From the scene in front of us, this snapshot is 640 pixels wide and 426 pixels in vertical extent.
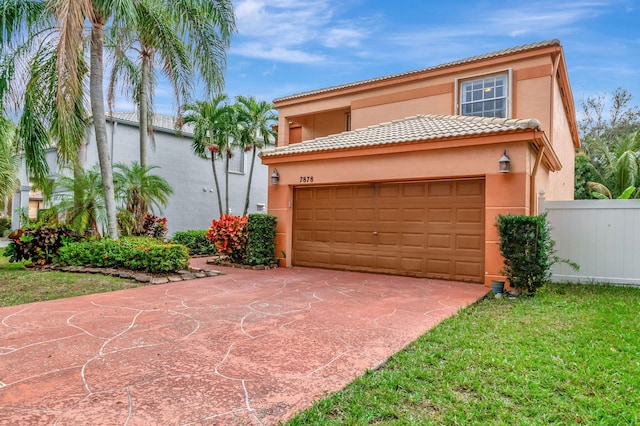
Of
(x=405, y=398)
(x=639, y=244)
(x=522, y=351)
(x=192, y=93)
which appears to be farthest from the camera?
(x=192, y=93)

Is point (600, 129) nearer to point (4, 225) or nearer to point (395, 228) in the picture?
point (395, 228)

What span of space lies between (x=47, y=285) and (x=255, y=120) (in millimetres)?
12857

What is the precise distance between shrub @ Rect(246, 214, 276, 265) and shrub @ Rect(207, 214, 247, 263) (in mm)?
342

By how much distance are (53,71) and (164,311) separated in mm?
8418

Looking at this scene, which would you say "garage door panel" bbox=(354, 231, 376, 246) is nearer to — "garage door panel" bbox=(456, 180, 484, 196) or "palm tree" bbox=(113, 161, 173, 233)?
"garage door panel" bbox=(456, 180, 484, 196)

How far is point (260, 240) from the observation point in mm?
11031

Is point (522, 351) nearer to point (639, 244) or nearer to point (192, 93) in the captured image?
point (639, 244)

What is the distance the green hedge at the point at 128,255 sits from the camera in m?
9.23

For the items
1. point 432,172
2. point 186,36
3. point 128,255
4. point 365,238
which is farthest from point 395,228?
point 186,36

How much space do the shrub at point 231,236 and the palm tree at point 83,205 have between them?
335 cm

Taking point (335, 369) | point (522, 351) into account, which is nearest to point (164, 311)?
point (335, 369)

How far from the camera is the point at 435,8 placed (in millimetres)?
14281

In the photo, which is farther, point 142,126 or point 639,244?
point 142,126

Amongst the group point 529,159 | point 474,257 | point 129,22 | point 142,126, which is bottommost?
point 474,257
